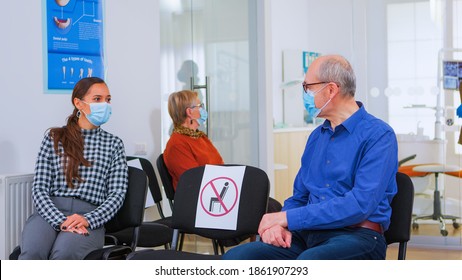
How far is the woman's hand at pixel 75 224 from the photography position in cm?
322

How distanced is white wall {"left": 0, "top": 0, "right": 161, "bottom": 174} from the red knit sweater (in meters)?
0.16

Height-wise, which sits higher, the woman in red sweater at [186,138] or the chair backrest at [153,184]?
the woman in red sweater at [186,138]

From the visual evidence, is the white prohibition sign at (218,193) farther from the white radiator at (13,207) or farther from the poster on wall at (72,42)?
the poster on wall at (72,42)

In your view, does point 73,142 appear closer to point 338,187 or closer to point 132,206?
point 132,206

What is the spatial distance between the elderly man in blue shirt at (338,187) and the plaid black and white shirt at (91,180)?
2.93 feet

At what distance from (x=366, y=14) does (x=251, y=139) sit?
1.46 m

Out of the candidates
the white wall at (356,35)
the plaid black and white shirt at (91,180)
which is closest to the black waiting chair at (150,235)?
the plaid black and white shirt at (91,180)

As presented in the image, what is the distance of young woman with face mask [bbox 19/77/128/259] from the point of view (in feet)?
10.5

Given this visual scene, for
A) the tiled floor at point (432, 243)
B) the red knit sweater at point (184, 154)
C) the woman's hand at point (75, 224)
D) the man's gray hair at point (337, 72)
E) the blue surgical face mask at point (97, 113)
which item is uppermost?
the man's gray hair at point (337, 72)

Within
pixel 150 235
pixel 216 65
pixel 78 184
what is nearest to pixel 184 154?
pixel 150 235

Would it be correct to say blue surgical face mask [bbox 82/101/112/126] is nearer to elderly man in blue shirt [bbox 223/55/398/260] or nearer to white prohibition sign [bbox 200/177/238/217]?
white prohibition sign [bbox 200/177/238/217]

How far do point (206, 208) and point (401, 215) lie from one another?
897mm

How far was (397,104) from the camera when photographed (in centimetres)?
583

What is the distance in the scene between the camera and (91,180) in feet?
11.2
